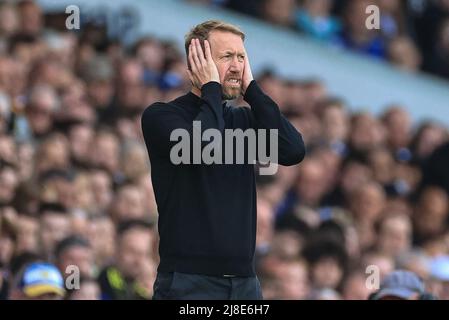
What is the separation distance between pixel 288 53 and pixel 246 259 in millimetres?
7713

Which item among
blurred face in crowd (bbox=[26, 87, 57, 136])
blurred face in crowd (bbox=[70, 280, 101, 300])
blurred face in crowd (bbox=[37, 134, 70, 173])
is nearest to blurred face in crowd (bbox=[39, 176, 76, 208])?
blurred face in crowd (bbox=[37, 134, 70, 173])

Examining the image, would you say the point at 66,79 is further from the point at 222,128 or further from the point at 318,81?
the point at 222,128

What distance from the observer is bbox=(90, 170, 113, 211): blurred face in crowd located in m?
9.83

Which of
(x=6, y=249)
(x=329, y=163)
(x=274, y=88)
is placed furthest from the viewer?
(x=274, y=88)

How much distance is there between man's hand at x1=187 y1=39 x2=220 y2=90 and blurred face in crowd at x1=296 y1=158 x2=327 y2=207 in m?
5.72

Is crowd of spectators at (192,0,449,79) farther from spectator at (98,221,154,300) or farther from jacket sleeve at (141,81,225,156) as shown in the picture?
jacket sleeve at (141,81,225,156)

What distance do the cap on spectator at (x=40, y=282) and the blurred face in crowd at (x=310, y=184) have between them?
4.09 meters

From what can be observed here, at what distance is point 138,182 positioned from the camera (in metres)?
10.2

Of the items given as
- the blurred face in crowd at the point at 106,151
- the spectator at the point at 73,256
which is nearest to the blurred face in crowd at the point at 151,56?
the blurred face in crowd at the point at 106,151

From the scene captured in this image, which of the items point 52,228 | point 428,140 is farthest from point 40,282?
point 428,140

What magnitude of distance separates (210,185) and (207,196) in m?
0.05

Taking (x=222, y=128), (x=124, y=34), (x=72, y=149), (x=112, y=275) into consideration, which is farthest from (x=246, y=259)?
(x=124, y=34)

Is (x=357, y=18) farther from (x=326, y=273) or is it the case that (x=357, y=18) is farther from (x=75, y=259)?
(x=75, y=259)

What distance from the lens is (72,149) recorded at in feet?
32.9
